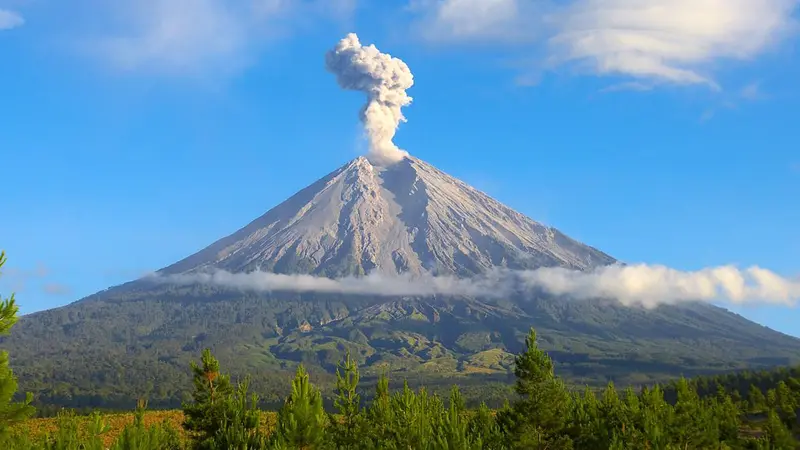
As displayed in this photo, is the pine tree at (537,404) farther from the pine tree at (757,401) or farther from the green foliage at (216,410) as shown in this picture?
the pine tree at (757,401)

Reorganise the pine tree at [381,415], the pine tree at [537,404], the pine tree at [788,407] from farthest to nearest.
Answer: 1. the pine tree at [788,407]
2. the pine tree at [537,404]
3. the pine tree at [381,415]

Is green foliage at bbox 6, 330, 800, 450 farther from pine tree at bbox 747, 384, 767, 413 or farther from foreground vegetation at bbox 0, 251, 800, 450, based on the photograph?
pine tree at bbox 747, 384, 767, 413

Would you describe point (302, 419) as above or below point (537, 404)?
above

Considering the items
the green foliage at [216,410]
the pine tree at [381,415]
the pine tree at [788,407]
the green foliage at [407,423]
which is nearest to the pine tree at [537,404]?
the green foliage at [407,423]

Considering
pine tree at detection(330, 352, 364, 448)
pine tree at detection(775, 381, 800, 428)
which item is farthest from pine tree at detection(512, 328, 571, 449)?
pine tree at detection(775, 381, 800, 428)

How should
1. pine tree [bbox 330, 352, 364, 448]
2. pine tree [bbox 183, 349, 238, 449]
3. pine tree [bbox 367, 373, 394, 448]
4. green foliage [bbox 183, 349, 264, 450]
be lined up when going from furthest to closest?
pine tree [bbox 183, 349, 238, 449]
green foliage [bbox 183, 349, 264, 450]
pine tree [bbox 330, 352, 364, 448]
pine tree [bbox 367, 373, 394, 448]

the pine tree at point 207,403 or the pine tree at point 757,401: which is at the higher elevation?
the pine tree at point 207,403

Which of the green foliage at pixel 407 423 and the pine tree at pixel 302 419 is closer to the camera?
the green foliage at pixel 407 423

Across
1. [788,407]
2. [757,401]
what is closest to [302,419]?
[788,407]

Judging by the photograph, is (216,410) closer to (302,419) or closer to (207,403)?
(207,403)

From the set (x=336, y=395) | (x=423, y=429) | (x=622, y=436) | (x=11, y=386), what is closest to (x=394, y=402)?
(x=336, y=395)
